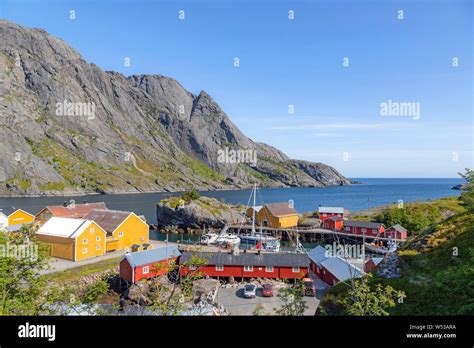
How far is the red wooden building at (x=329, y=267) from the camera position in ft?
88.2

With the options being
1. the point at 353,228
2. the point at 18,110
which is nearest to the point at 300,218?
the point at 353,228

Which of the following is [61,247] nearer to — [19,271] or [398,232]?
[19,271]

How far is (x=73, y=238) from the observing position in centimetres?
3334

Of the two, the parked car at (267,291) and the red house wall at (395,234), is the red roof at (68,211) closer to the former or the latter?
the parked car at (267,291)

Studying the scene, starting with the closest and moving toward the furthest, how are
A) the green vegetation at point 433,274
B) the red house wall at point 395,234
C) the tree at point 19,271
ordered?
the tree at point 19,271, the green vegetation at point 433,274, the red house wall at point 395,234

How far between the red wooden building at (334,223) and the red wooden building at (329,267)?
2966 cm

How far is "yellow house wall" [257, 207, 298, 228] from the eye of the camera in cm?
6472

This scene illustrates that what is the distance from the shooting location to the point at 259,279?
1248 inches

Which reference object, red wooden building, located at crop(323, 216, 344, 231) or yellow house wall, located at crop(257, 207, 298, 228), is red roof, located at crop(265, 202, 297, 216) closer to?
yellow house wall, located at crop(257, 207, 298, 228)

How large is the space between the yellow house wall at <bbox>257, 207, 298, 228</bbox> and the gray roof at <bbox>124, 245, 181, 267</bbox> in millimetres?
33937

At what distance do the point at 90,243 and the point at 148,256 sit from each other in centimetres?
800

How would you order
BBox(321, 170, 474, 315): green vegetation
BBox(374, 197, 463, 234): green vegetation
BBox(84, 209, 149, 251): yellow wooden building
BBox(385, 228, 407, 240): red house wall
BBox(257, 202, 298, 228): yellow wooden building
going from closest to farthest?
BBox(321, 170, 474, 315): green vegetation < BBox(84, 209, 149, 251): yellow wooden building < BBox(385, 228, 407, 240): red house wall < BBox(374, 197, 463, 234): green vegetation < BBox(257, 202, 298, 228): yellow wooden building

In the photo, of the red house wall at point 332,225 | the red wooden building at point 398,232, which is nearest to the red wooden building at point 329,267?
the red wooden building at point 398,232

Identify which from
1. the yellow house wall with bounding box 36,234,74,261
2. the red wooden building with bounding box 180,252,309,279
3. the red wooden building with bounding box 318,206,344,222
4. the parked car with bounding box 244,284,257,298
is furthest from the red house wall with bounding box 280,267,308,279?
the red wooden building with bounding box 318,206,344,222
